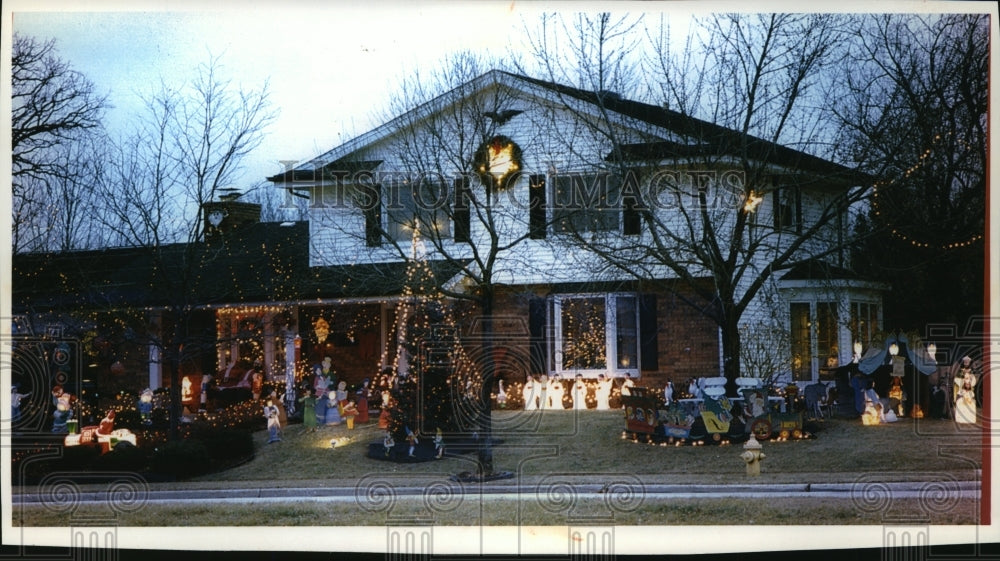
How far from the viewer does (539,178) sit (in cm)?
1448

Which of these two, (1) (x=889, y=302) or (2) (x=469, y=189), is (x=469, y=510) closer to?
(2) (x=469, y=189)

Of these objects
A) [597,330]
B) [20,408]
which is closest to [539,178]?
[597,330]

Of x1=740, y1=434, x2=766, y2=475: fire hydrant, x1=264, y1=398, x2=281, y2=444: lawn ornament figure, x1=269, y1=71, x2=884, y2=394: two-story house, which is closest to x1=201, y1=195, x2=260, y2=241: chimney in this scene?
x1=269, y1=71, x2=884, y2=394: two-story house

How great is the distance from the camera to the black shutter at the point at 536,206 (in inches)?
567

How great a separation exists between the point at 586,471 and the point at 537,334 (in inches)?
115

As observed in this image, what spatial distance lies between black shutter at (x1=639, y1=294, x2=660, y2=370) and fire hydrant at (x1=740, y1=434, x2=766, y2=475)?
9.45ft

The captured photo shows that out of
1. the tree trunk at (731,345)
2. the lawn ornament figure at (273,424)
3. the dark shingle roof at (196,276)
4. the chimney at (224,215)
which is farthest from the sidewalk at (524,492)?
the chimney at (224,215)

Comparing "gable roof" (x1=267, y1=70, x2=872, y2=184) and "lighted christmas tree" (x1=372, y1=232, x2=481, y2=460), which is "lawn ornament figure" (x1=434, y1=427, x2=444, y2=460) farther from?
"gable roof" (x1=267, y1=70, x2=872, y2=184)

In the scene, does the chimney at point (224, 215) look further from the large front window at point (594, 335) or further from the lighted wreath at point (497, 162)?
the large front window at point (594, 335)

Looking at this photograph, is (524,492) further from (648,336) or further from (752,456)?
(648,336)

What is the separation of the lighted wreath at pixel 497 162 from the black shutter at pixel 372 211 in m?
1.72

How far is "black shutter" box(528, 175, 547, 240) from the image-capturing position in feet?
47.3

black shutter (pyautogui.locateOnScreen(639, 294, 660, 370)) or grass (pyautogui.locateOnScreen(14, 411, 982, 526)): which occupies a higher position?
black shutter (pyautogui.locateOnScreen(639, 294, 660, 370))

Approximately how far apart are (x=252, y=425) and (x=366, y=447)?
2037mm
